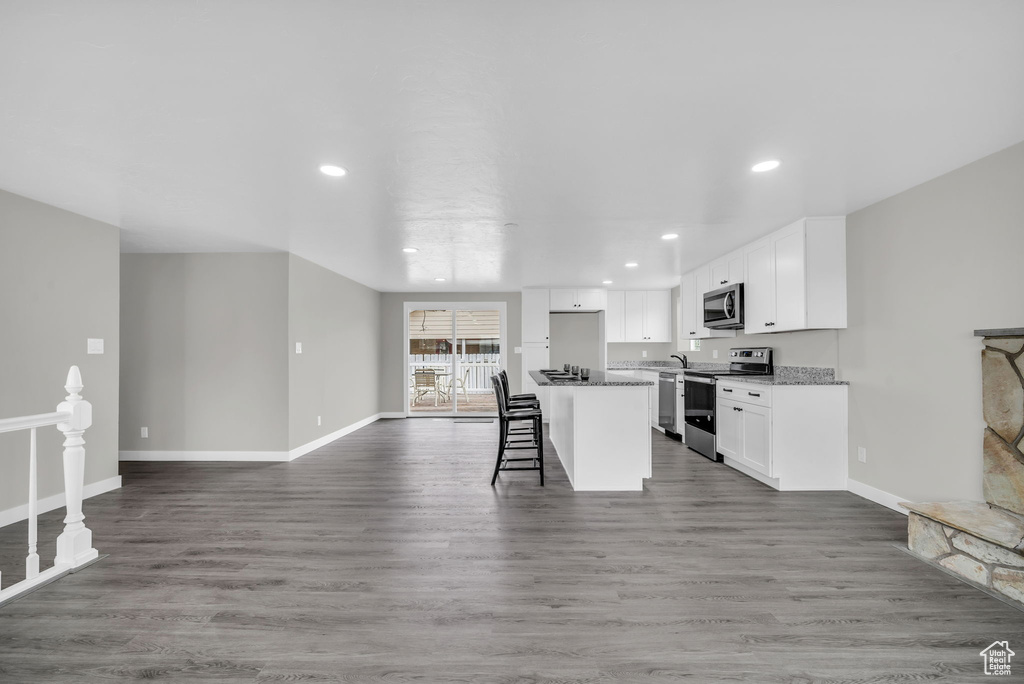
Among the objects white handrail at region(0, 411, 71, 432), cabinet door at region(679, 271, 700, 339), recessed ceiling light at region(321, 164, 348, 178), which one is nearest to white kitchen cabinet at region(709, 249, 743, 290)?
cabinet door at region(679, 271, 700, 339)

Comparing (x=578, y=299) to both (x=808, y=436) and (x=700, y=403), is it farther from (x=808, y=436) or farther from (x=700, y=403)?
(x=808, y=436)

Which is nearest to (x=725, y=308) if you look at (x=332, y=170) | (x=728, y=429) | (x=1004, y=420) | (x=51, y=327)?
(x=728, y=429)

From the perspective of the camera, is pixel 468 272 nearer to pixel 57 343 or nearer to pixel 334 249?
pixel 334 249

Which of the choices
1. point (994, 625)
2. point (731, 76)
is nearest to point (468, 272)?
point (731, 76)

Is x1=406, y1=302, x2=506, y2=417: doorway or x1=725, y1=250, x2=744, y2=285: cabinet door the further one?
x1=406, y1=302, x2=506, y2=417: doorway

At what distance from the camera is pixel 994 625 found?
1.97 m

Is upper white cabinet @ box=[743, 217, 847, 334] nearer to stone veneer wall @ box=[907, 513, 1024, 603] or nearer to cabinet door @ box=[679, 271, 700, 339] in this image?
stone veneer wall @ box=[907, 513, 1024, 603]

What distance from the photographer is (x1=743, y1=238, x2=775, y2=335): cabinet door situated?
438cm

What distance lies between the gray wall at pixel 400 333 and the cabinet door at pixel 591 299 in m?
1.18

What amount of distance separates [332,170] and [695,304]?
485cm

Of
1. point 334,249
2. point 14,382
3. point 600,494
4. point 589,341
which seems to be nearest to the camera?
point 14,382

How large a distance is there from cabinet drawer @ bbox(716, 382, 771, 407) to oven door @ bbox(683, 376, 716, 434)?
0.16 m

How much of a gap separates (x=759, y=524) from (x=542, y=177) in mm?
2733
